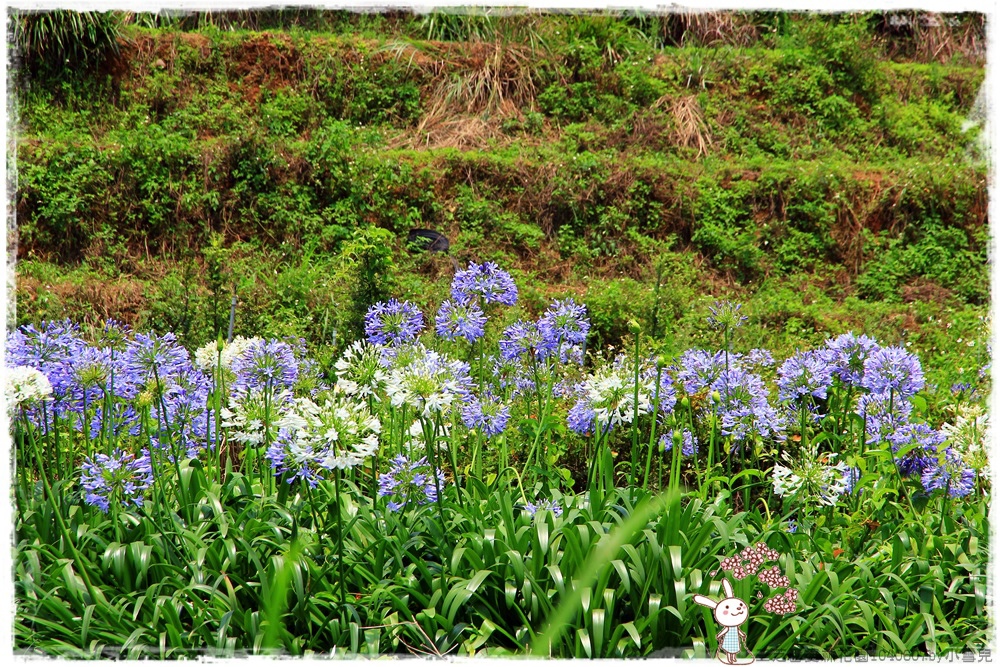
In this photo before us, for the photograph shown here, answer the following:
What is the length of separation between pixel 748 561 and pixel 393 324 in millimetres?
1433

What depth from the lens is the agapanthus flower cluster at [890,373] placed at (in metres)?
2.91

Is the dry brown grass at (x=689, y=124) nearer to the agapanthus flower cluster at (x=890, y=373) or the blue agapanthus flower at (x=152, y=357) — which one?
the agapanthus flower cluster at (x=890, y=373)

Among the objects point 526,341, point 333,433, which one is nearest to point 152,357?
point 333,433

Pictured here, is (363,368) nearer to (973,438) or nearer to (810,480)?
(810,480)

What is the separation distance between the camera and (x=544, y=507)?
2609 millimetres

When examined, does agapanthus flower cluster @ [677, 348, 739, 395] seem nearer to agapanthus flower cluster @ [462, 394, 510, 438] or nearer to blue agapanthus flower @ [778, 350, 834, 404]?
blue agapanthus flower @ [778, 350, 834, 404]

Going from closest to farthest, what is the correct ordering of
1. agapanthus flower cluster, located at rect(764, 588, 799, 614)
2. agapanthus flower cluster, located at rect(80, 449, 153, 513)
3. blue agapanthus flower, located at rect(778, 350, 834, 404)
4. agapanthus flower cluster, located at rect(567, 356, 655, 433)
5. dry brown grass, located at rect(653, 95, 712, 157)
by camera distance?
agapanthus flower cluster, located at rect(764, 588, 799, 614) < agapanthus flower cluster, located at rect(80, 449, 153, 513) < agapanthus flower cluster, located at rect(567, 356, 655, 433) < blue agapanthus flower, located at rect(778, 350, 834, 404) < dry brown grass, located at rect(653, 95, 712, 157)

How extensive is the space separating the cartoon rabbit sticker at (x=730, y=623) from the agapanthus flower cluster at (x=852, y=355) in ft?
4.01

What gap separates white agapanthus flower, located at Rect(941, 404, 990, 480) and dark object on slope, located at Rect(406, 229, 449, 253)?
200 inches

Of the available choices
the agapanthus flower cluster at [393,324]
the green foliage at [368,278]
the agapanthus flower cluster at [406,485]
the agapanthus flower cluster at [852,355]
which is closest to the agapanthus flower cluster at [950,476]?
the agapanthus flower cluster at [852,355]

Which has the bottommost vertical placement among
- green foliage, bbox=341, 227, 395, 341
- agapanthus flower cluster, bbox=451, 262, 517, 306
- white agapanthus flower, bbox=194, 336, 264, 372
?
green foliage, bbox=341, 227, 395, 341

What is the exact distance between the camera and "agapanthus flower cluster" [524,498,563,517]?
2.56m

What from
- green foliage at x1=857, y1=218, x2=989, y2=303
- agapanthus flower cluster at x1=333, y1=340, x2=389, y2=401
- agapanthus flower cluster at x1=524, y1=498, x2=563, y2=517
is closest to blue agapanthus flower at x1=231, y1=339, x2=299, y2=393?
agapanthus flower cluster at x1=333, y1=340, x2=389, y2=401

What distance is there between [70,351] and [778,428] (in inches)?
94.7
